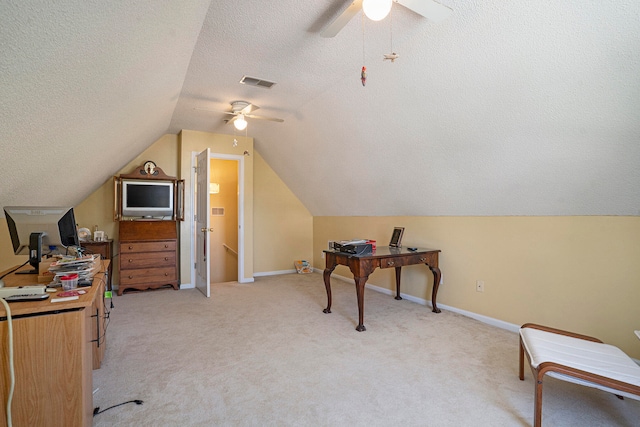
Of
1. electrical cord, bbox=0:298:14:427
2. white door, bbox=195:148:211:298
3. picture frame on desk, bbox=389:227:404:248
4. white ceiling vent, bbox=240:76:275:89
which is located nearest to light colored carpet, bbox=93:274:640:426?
electrical cord, bbox=0:298:14:427

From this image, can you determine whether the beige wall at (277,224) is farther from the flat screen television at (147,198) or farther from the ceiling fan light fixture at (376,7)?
the ceiling fan light fixture at (376,7)

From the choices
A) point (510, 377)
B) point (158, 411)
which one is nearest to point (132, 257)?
point (158, 411)

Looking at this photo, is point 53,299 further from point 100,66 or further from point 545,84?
point 545,84

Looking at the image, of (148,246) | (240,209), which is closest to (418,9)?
(240,209)

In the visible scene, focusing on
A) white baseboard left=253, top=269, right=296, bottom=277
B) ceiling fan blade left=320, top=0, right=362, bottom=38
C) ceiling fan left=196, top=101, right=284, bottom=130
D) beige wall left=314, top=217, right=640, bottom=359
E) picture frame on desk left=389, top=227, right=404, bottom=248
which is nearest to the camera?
ceiling fan blade left=320, top=0, right=362, bottom=38

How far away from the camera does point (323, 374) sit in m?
2.30

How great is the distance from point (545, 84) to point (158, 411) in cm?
316

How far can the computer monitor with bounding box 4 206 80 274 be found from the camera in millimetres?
2094

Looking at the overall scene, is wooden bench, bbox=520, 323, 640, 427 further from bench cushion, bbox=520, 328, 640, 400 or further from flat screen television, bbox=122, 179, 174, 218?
flat screen television, bbox=122, 179, 174, 218

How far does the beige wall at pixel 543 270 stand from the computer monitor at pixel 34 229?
3.61 m

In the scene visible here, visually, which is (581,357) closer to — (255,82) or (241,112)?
(255,82)

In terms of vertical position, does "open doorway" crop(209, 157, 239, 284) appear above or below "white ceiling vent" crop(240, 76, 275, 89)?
below

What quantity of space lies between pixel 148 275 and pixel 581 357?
4.85m

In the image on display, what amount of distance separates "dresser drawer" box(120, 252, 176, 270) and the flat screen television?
2.01 ft
